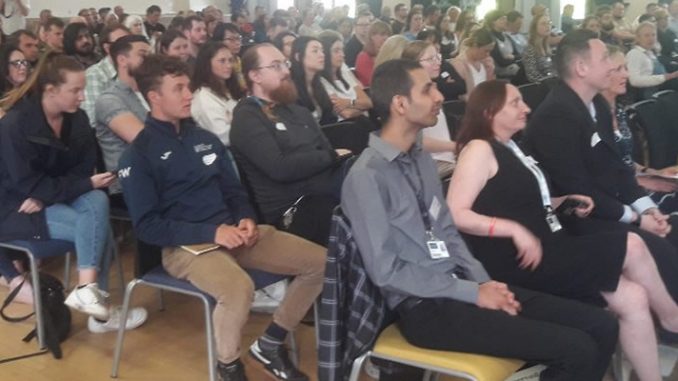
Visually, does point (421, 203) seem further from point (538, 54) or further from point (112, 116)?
point (538, 54)

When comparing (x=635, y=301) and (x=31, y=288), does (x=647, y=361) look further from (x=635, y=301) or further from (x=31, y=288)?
(x=31, y=288)

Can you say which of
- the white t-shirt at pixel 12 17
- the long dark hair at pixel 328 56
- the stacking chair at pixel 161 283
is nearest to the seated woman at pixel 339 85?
the long dark hair at pixel 328 56

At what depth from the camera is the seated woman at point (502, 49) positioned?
7016 millimetres

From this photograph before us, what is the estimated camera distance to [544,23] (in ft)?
22.8

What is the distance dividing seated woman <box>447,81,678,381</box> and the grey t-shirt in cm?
173

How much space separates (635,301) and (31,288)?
2311 mm

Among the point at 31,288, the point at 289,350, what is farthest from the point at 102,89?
the point at 289,350

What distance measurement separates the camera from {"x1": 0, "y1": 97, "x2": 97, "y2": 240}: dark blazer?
2777 mm

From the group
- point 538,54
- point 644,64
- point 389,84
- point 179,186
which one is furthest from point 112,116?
point 644,64

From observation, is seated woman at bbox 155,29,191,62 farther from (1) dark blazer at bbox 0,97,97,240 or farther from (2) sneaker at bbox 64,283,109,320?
(2) sneaker at bbox 64,283,109,320

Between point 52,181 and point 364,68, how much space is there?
11.6 ft

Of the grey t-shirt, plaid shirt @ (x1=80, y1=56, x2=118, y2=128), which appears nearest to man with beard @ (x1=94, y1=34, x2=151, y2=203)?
the grey t-shirt

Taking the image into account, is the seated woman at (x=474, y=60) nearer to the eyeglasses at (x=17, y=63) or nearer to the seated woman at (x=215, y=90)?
the seated woman at (x=215, y=90)

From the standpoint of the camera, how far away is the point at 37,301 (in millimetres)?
2836
